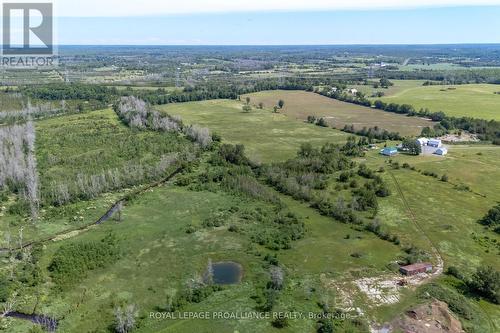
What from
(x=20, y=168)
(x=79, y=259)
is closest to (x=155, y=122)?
(x=20, y=168)

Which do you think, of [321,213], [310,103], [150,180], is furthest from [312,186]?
[310,103]

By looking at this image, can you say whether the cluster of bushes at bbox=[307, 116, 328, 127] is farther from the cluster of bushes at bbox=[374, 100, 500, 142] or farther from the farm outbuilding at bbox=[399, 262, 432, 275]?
the farm outbuilding at bbox=[399, 262, 432, 275]

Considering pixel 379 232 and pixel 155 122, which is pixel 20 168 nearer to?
pixel 155 122

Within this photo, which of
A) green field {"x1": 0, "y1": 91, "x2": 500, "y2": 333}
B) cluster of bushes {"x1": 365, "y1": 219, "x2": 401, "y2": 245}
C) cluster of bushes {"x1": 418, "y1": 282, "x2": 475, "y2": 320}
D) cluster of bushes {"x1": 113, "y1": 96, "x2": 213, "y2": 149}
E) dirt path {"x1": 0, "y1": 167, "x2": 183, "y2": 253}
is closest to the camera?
cluster of bushes {"x1": 418, "y1": 282, "x2": 475, "y2": 320}

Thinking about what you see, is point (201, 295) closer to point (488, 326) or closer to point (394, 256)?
point (394, 256)

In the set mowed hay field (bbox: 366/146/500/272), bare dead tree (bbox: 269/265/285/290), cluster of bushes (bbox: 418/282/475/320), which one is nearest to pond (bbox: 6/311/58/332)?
bare dead tree (bbox: 269/265/285/290)
